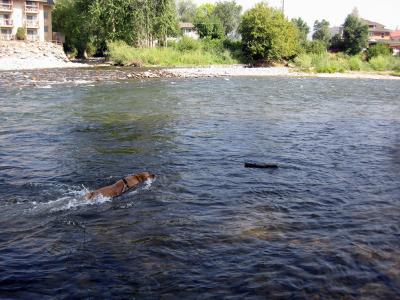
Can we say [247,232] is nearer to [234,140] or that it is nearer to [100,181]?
[100,181]

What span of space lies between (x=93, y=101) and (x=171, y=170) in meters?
14.4

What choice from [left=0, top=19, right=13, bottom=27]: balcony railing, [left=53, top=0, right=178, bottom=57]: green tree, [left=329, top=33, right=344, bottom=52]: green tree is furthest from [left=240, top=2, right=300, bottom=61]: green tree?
[left=0, top=19, right=13, bottom=27]: balcony railing

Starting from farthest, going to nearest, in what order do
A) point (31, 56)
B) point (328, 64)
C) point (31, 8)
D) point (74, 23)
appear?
1. point (74, 23)
2. point (31, 8)
3. point (31, 56)
4. point (328, 64)

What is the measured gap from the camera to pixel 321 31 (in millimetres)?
101062

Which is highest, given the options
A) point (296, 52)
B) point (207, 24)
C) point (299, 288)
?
point (207, 24)

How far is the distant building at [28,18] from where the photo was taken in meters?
69.1

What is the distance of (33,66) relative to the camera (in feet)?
170

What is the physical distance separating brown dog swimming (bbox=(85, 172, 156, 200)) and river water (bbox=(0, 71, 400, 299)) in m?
0.22

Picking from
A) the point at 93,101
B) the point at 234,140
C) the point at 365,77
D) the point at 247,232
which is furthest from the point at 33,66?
Result: the point at 247,232

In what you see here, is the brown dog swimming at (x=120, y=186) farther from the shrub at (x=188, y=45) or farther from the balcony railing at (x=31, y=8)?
the balcony railing at (x=31, y=8)

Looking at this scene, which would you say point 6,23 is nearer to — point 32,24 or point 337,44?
point 32,24

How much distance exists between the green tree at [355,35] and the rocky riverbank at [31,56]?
4989 centimetres

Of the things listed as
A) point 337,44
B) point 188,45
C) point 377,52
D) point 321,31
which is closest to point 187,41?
point 188,45

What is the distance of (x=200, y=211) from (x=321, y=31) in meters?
101
